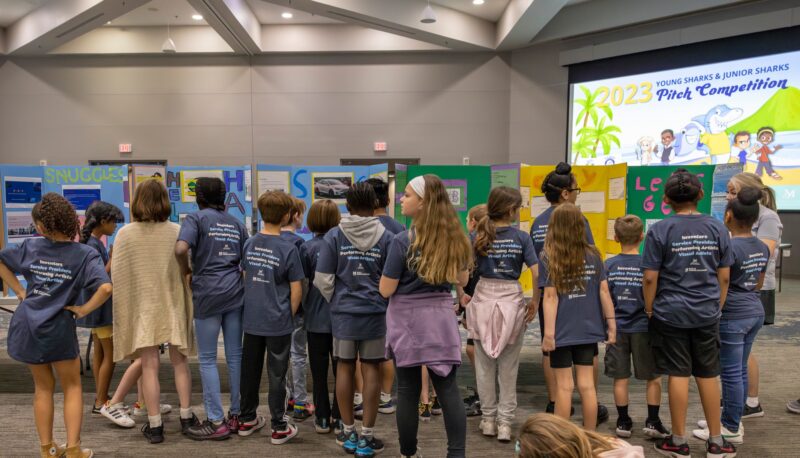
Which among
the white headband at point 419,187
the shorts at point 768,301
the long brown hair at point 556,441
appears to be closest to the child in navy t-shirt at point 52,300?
the white headband at point 419,187

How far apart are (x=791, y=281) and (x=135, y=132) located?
12.5 m

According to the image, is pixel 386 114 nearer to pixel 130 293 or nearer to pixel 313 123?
pixel 313 123

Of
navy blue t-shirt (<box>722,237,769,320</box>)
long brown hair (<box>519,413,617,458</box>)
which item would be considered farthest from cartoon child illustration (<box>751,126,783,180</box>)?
long brown hair (<box>519,413,617,458</box>)

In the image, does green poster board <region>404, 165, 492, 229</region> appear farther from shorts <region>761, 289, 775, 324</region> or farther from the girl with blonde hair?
the girl with blonde hair

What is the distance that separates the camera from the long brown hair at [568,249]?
8.17 ft

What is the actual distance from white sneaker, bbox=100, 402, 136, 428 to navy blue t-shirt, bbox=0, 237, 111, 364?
0.75 m

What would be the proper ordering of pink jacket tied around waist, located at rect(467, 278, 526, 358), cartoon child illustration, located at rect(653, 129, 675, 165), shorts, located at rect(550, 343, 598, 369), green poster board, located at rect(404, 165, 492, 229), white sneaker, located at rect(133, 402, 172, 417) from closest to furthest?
shorts, located at rect(550, 343, 598, 369) → pink jacket tied around waist, located at rect(467, 278, 526, 358) → white sneaker, located at rect(133, 402, 172, 417) → green poster board, located at rect(404, 165, 492, 229) → cartoon child illustration, located at rect(653, 129, 675, 165)

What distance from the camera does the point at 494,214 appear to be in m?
2.70

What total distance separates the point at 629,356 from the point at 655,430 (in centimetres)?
44

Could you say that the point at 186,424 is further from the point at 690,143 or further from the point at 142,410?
the point at 690,143

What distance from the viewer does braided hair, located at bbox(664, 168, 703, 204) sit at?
2445mm

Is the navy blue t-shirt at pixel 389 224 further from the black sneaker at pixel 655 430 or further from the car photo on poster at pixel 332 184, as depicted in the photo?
the car photo on poster at pixel 332 184

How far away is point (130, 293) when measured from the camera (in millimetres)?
2707

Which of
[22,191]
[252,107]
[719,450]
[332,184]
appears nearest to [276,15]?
[252,107]
